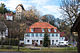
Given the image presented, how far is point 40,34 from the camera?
504 centimetres

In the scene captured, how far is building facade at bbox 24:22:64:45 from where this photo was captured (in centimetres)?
488

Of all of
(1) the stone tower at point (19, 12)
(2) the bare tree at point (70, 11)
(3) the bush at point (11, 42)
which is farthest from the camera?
(1) the stone tower at point (19, 12)

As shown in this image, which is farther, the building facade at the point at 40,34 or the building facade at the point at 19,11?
the building facade at the point at 19,11

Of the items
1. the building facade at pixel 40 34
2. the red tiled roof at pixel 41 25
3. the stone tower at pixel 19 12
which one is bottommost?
the building facade at pixel 40 34

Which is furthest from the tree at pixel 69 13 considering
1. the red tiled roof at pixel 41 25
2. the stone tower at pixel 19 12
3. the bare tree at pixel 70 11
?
the stone tower at pixel 19 12

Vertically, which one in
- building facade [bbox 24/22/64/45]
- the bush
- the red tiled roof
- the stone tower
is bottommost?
the bush

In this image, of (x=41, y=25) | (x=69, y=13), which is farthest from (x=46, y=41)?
(x=69, y=13)

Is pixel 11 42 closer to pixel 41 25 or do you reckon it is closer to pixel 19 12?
pixel 19 12

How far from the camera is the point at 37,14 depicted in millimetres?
5746

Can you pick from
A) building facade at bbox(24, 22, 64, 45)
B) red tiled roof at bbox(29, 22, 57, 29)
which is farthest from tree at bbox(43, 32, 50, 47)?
red tiled roof at bbox(29, 22, 57, 29)

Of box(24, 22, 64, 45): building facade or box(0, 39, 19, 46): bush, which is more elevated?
box(24, 22, 64, 45): building facade

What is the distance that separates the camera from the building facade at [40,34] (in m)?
4.88

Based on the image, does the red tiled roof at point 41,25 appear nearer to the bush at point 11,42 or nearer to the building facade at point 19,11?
the building facade at point 19,11

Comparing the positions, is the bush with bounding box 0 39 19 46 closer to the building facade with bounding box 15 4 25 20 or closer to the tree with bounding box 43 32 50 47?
the building facade with bounding box 15 4 25 20
